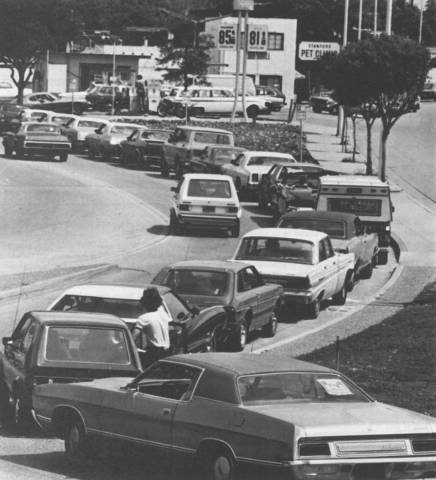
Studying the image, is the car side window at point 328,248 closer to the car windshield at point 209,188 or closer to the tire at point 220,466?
the car windshield at point 209,188

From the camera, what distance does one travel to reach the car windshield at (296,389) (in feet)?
30.0

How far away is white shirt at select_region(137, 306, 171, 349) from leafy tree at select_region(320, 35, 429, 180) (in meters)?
28.9

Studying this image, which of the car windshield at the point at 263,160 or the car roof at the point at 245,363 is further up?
the car roof at the point at 245,363

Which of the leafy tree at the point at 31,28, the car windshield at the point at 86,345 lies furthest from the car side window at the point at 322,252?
the leafy tree at the point at 31,28

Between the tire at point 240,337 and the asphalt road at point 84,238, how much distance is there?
0.34 metres

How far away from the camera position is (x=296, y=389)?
9.35m

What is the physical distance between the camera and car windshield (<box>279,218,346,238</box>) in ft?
80.9

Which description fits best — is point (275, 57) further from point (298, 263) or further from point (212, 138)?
point (298, 263)

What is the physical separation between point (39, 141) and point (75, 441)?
3838 cm

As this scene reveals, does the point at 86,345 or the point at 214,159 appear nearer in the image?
the point at 86,345

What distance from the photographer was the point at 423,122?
71312 millimetres

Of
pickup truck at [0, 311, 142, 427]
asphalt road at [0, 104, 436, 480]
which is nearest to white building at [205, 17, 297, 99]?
asphalt road at [0, 104, 436, 480]

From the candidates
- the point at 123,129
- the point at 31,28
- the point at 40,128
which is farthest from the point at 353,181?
the point at 31,28

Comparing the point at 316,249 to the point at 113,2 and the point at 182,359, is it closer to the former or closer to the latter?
the point at 182,359
